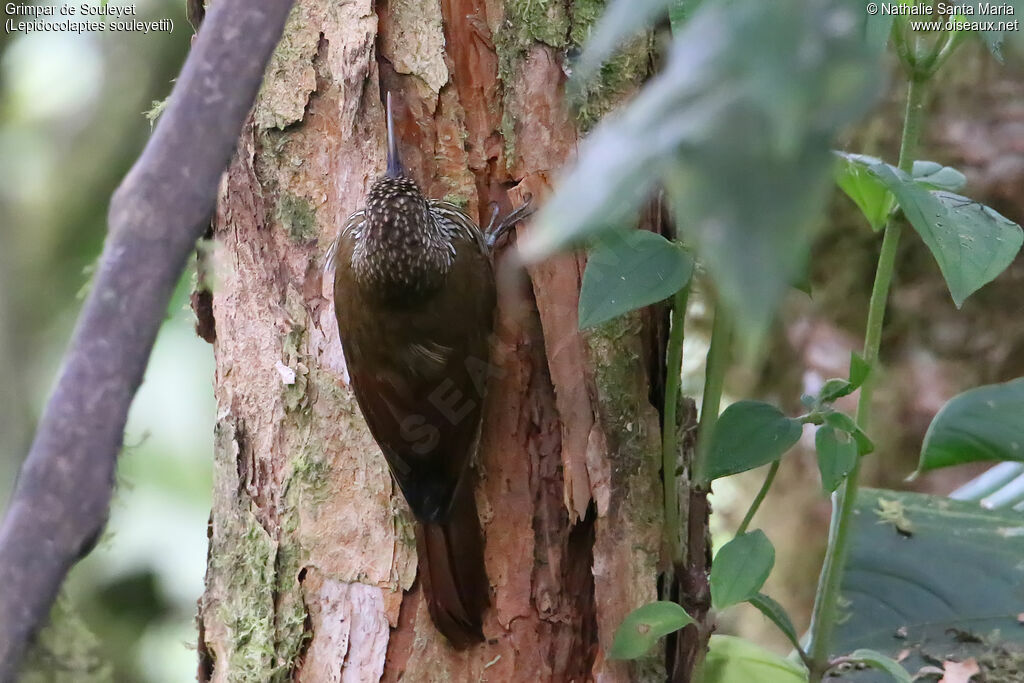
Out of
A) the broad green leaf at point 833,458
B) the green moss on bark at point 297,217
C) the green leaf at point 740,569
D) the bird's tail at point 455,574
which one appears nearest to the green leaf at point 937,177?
the broad green leaf at point 833,458

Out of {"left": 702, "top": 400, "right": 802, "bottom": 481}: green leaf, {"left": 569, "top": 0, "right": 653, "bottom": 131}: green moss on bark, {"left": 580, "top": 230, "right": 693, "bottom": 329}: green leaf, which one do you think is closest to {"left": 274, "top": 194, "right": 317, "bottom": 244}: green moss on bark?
{"left": 569, "top": 0, "right": 653, "bottom": 131}: green moss on bark

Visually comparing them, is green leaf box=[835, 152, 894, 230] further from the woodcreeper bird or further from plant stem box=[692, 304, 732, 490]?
the woodcreeper bird

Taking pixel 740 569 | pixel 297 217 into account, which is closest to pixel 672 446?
pixel 740 569

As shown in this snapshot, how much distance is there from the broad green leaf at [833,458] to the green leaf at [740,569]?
12cm

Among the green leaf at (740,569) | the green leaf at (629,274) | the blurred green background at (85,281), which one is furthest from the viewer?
the blurred green background at (85,281)

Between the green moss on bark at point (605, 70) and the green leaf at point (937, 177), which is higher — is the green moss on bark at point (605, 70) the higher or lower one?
the higher one

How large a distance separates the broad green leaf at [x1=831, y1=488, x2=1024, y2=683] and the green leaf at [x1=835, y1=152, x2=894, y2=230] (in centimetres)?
63

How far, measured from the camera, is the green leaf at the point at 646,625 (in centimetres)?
127

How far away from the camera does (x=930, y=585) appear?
66.9 inches

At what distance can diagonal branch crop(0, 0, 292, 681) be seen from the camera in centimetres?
54

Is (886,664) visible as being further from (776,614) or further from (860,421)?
(860,421)

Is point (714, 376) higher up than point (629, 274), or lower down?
lower down

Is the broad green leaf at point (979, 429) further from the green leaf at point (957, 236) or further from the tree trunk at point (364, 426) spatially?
the tree trunk at point (364, 426)

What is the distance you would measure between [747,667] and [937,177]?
79 centimetres
